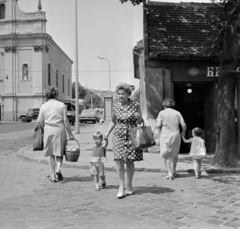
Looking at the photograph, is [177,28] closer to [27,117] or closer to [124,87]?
[124,87]

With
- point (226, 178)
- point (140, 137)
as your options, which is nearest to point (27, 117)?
point (226, 178)

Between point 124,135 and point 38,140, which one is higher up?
point 124,135

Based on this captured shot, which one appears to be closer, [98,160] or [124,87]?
[124,87]

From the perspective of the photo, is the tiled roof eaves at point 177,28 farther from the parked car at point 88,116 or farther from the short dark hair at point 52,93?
the parked car at point 88,116

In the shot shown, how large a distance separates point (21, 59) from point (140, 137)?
155 ft

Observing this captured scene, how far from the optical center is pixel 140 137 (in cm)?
514

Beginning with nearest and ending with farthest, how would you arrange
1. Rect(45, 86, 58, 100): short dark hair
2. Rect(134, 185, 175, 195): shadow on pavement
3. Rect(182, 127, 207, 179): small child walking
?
1. Rect(134, 185, 175, 195): shadow on pavement
2. Rect(45, 86, 58, 100): short dark hair
3. Rect(182, 127, 207, 179): small child walking

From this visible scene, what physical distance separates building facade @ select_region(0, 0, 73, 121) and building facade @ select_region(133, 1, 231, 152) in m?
38.6

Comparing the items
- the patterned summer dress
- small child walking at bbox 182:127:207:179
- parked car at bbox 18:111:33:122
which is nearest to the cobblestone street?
small child walking at bbox 182:127:207:179

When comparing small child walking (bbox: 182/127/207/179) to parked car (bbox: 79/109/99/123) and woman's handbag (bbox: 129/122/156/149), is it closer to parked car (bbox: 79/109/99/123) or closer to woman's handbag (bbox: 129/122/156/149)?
woman's handbag (bbox: 129/122/156/149)

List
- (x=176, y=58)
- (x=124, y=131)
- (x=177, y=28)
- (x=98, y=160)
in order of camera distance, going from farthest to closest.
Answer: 1. (x=177, y=28)
2. (x=176, y=58)
3. (x=98, y=160)
4. (x=124, y=131)

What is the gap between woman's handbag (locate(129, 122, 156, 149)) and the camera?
5.14 meters

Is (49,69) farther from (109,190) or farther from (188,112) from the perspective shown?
(109,190)

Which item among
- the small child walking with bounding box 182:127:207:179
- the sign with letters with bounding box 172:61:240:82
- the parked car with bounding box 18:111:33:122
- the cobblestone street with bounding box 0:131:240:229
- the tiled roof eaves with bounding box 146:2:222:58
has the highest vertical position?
the tiled roof eaves with bounding box 146:2:222:58
